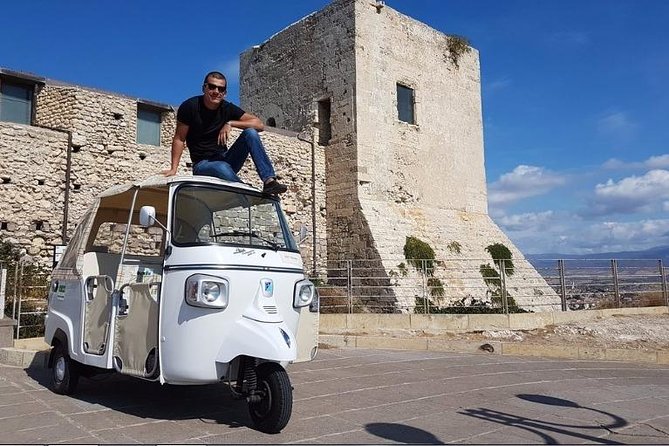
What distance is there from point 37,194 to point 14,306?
449 centimetres

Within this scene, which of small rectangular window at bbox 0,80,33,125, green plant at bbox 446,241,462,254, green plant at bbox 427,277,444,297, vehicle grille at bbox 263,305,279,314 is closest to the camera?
vehicle grille at bbox 263,305,279,314

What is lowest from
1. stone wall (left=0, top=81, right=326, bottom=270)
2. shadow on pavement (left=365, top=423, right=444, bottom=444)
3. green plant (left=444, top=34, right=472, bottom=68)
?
shadow on pavement (left=365, top=423, right=444, bottom=444)

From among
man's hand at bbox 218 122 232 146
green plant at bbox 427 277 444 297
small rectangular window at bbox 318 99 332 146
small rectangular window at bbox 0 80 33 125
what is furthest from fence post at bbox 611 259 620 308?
small rectangular window at bbox 0 80 33 125

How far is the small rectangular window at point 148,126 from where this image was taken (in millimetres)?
13504

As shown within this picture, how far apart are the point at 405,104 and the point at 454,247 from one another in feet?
15.8

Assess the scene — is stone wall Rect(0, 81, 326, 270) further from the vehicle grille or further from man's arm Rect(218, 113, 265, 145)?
the vehicle grille

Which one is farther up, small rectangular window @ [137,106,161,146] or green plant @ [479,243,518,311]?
small rectangular window @ [137,106,161,146]

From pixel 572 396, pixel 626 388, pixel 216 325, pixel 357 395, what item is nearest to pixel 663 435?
pixel 572 396

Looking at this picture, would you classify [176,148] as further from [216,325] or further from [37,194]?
[37,194]

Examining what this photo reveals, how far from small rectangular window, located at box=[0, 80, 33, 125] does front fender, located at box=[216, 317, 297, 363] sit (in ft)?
35.0

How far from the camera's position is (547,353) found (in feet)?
27.5

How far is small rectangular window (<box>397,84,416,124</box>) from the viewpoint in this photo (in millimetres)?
16781

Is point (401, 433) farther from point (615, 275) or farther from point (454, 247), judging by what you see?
point (454, 247)

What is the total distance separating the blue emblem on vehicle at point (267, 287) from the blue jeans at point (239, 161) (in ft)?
3.58
